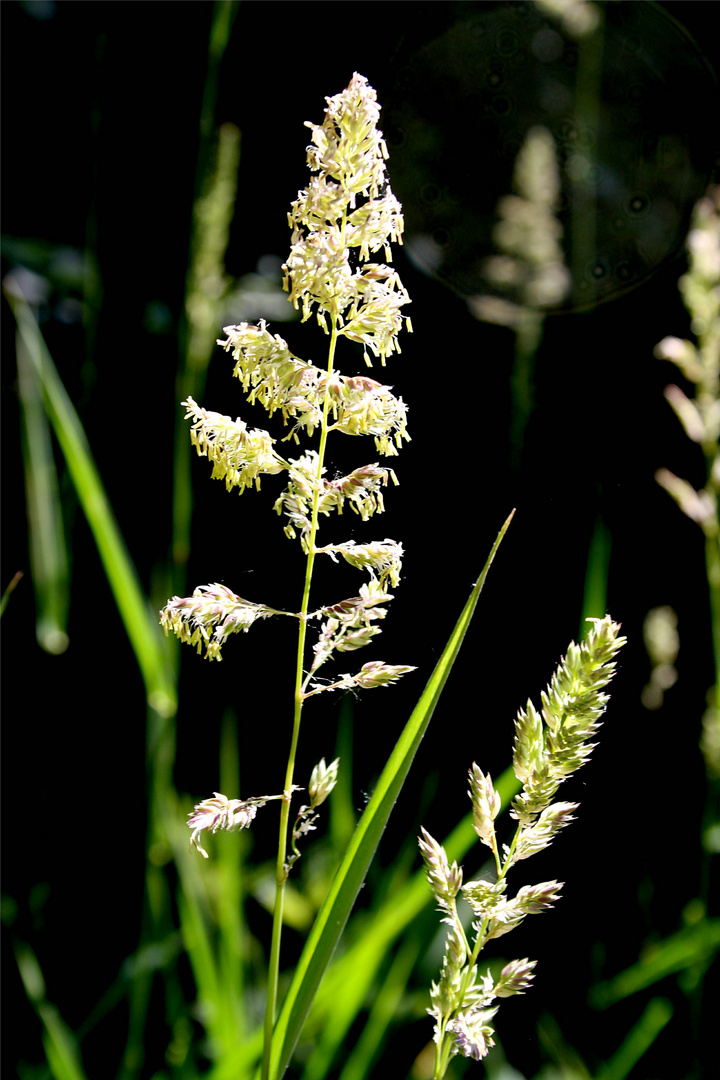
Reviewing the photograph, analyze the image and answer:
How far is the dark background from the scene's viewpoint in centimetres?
137

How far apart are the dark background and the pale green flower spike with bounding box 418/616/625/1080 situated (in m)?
0.92

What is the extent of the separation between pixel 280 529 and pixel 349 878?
3.37 feet

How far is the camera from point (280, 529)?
131 centimetres

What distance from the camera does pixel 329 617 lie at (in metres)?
0.32

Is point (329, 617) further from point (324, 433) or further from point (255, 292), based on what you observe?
point (255, 292)

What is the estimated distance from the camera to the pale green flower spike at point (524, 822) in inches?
10.5

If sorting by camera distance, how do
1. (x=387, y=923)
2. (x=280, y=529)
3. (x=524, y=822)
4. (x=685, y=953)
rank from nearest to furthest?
(x=524, y=822) → (x=387, y=923) → (x=685, y=953) → (x=280, y=529)

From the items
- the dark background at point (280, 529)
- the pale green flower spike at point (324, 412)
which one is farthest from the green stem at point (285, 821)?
the dark background at point (280, 529)

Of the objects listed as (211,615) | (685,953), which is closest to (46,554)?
(211,615)

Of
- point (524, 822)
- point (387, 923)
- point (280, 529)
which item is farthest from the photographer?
point (280, 529)

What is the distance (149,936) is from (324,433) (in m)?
0.57

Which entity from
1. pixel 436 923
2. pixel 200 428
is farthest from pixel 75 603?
pixel 200 428

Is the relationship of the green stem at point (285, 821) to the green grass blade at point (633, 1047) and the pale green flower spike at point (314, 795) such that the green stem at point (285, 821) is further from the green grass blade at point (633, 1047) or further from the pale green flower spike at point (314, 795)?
the green grass blade at point (633, 1047)

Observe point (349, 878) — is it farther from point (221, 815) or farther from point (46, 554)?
point (46, 554)
